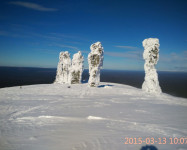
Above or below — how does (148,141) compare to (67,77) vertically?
below

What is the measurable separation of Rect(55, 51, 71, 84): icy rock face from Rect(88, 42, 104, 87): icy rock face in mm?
10986

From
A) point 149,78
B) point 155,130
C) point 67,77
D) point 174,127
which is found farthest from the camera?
point 67,77

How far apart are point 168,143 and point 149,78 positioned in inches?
630

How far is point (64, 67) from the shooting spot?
33812mm

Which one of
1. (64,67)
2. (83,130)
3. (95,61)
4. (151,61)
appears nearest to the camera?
(83,130)

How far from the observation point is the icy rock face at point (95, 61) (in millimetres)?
24156

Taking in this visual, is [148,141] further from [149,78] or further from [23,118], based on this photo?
[149,78]

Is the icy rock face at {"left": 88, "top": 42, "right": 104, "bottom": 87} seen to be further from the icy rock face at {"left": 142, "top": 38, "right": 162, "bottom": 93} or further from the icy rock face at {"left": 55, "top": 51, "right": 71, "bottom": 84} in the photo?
the icy rock face at {"left": 55, "top": 51, "right": 71, "bottom": 84}

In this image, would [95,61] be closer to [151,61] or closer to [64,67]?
[151,61]

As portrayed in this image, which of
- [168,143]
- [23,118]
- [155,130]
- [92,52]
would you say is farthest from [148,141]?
[92,52]

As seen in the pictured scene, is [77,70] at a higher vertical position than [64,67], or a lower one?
lower

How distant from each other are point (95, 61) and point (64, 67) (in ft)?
39.6

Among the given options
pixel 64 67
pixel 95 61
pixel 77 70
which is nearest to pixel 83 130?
pixel 95 61

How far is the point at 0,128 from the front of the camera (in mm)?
6965
